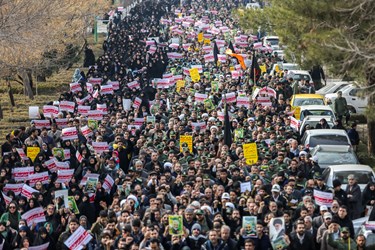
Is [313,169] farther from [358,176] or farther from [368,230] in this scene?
[368,230]

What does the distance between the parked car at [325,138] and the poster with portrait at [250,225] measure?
8801 millimetres

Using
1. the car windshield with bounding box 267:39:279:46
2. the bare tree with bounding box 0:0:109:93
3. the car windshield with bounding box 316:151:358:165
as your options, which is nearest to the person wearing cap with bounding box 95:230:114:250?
the car windshield with bounding box 316:151:358:165

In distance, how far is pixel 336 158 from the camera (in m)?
24.2

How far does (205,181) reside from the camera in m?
20.1

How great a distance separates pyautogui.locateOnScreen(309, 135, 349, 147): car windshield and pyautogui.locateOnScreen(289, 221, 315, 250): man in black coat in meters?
9.02

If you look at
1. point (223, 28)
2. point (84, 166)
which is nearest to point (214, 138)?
point (84, 166)

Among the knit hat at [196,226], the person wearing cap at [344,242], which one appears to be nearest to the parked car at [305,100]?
the knit hat at [196,226]

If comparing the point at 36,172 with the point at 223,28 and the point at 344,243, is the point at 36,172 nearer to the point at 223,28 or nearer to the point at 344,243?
the point at 344,243

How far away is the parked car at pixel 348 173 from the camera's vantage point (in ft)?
71.7

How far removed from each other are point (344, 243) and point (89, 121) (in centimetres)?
1371

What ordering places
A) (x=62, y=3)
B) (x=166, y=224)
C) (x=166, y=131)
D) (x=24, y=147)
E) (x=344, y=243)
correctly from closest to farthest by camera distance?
1. (x=344, y=243)
2. (x=166, y=224)
3. (x=24, y=147)
4. (x=166, y=131)
5. (x=62, y=3)

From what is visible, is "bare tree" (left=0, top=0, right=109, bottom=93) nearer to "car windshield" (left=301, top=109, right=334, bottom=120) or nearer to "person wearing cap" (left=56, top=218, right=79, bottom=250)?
"car windshield" (left=301, top=109, right=334, bottom=120)

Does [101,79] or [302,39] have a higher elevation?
[302,39]

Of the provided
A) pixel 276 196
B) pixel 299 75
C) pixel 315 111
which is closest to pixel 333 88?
pixel 299 75
